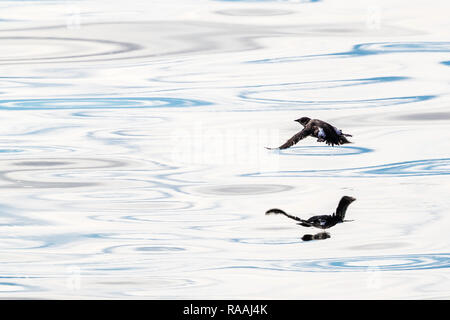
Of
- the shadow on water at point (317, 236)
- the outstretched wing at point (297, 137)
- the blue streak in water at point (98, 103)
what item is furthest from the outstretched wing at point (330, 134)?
the blue streak in water at point (98, 103)

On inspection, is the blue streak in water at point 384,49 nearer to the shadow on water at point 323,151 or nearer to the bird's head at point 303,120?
the shadow on water at point 323,151

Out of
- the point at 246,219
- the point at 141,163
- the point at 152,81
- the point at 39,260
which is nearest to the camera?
the point at 39,260

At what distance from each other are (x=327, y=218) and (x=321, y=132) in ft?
1.84

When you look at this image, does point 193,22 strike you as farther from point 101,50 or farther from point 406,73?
point 406,73

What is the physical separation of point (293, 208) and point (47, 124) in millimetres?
2157

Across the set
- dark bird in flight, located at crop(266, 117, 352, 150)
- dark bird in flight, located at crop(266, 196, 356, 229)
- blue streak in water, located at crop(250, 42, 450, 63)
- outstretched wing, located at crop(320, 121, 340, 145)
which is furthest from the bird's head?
blue streak in water, located at crop(250, 42, 450, 63)

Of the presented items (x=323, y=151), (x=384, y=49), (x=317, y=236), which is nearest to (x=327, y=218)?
(x=317, y=236)

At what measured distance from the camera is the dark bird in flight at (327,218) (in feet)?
20.4

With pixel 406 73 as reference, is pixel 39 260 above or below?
below

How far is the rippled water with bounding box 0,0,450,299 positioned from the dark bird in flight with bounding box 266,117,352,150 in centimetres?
27

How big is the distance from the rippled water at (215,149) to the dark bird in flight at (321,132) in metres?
0.27

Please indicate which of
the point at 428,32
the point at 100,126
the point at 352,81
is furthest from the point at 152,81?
the point at 428,32

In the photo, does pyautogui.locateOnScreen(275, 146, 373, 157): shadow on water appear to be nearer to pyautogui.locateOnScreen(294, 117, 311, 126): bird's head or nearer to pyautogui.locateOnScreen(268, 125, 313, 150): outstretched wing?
pyautogui.locateOnScreen(294, 117, 311, 126): bird's head

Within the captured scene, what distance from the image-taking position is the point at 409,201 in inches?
254
